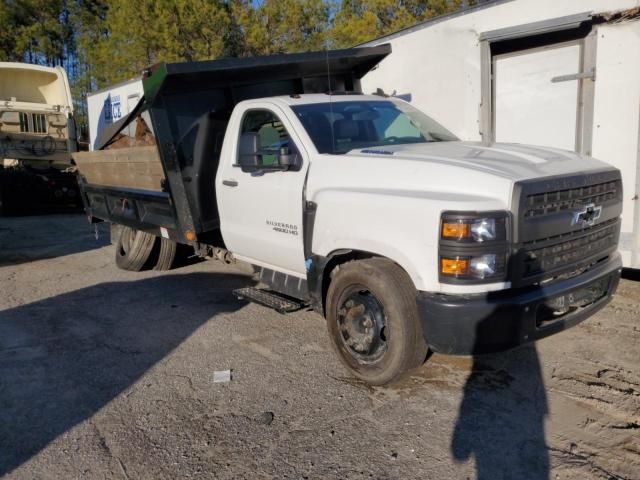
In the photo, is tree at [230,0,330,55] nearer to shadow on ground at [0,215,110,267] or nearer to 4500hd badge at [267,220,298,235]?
shadow on ground at [0,215,110,267]

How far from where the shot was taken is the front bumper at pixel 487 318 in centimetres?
338

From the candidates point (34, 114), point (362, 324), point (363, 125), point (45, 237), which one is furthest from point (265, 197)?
point (34, 114)

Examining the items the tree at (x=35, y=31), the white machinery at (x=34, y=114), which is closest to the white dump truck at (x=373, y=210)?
the white machinery at (x=34, y=114)

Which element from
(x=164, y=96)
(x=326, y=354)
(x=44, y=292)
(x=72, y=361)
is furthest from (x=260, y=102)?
(x=44, y=292)

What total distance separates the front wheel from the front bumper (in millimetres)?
178

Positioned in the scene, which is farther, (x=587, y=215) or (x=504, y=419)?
(x=587, y=215)

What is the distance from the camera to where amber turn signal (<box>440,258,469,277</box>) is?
337 centimetres

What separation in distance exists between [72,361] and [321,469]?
2640 millimetres

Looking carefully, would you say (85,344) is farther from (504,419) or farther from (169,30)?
(169,30)

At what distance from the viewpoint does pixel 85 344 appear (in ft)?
17.1

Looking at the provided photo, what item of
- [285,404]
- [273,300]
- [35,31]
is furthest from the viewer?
[35,31]

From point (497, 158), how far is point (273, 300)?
226cm

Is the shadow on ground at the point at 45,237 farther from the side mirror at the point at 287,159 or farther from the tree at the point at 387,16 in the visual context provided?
the tree at the point at 387,16

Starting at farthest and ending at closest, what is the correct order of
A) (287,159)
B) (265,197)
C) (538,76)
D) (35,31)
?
(35,31), (538,76), (265,197), (287,159)
